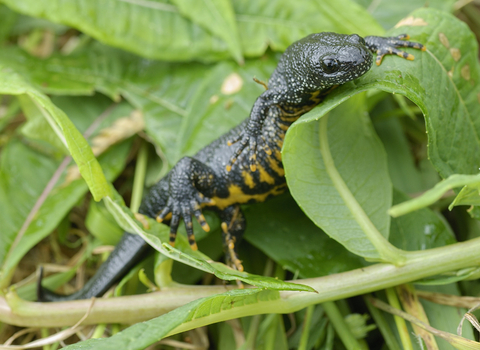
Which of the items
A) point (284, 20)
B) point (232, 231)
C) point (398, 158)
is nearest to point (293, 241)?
point (232, 231)

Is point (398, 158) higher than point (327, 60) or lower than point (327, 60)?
lower

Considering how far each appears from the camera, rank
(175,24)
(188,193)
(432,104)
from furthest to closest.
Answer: (175,24) → (188,193) → (432,104)

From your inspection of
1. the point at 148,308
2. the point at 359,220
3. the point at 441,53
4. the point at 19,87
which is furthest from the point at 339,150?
the point at 19,87

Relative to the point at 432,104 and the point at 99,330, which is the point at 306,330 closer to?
the point at 99,330

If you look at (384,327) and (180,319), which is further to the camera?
(384,327)

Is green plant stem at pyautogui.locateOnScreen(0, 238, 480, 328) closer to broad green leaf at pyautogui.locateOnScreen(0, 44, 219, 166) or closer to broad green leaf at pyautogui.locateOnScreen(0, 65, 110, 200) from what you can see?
broad green leaf at pyautogui.locateOnScreen(0, 65, 110, 200)

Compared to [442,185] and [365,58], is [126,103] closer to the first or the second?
[365,58]

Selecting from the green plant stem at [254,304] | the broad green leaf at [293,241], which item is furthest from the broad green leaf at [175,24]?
the green plant stem at [254,304]

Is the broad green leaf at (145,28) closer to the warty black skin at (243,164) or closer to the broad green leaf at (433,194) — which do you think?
the warty black skin at (243,164)
